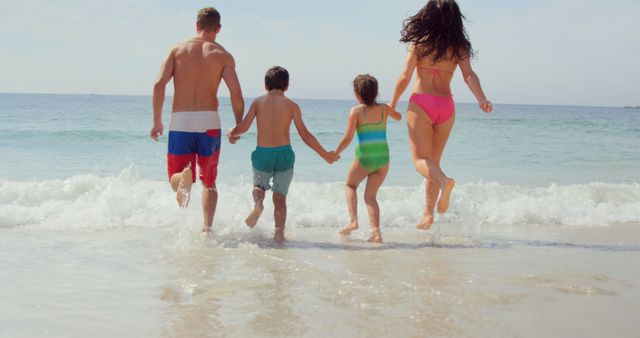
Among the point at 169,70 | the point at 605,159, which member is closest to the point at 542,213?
the point at 169,70

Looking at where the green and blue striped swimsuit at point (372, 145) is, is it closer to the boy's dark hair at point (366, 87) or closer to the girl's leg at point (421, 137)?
the boy's dark hair at point (366, 87)

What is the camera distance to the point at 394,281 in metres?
4.04

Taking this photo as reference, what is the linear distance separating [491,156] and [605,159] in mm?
3055

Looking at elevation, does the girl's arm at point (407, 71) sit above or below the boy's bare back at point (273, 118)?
above

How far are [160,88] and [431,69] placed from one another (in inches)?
90.5

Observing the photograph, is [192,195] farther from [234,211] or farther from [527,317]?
[527,317]

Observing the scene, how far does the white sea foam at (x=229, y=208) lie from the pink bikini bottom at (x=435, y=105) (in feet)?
3.92

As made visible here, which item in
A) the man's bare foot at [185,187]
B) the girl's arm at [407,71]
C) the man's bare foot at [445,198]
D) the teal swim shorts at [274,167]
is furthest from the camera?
the girl's arm at [407,71]

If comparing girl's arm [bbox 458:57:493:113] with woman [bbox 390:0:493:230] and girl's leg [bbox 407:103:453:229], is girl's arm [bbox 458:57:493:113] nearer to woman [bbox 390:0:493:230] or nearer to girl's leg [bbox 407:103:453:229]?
woman [bbox 390:0:493:230]

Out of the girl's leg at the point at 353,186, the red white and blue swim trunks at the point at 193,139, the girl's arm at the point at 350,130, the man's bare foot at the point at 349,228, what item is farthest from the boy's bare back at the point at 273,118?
the man's bare foot at the point at 349,228

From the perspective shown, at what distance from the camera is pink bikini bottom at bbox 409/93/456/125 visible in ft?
18.1

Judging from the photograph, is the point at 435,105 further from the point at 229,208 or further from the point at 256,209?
the point at 229,208

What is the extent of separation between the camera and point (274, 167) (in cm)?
545

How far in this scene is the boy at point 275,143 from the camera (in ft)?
17.7
